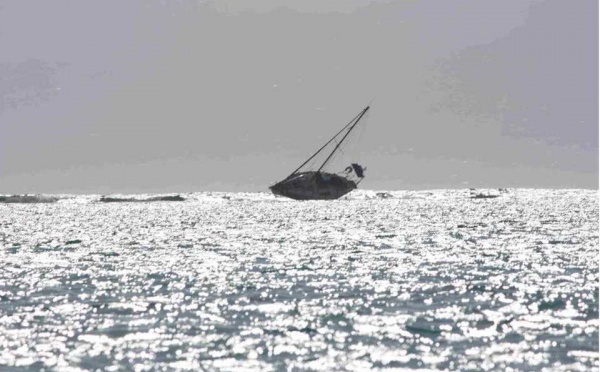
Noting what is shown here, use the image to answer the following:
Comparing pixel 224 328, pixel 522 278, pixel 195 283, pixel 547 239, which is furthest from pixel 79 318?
pixel 547 239

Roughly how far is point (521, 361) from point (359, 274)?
25.2 metres

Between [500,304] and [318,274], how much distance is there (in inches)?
611

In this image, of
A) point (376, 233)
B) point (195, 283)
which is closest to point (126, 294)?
point (195, 283)

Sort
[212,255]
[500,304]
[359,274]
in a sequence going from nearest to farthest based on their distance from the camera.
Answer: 1. [500,304]
2. [359,274]
3. [212,255]

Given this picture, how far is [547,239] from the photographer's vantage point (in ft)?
276

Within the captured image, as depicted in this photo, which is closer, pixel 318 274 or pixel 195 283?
pixel 195 283

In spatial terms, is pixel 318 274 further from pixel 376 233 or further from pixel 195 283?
pixel 376 233

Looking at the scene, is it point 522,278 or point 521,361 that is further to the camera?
point 522,278

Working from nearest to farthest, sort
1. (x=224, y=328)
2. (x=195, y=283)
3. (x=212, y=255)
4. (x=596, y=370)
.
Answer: (x=596, y=370) < (x=224, y=328) < (x=195, y=283) < (x=212, y=255)

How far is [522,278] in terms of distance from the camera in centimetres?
4934

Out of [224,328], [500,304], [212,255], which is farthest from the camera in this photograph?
[212,255]

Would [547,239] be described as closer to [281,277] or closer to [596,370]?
[281,277]

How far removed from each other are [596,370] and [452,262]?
34249mm

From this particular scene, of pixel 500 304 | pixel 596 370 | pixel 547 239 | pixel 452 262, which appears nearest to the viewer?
pixel 596 370
